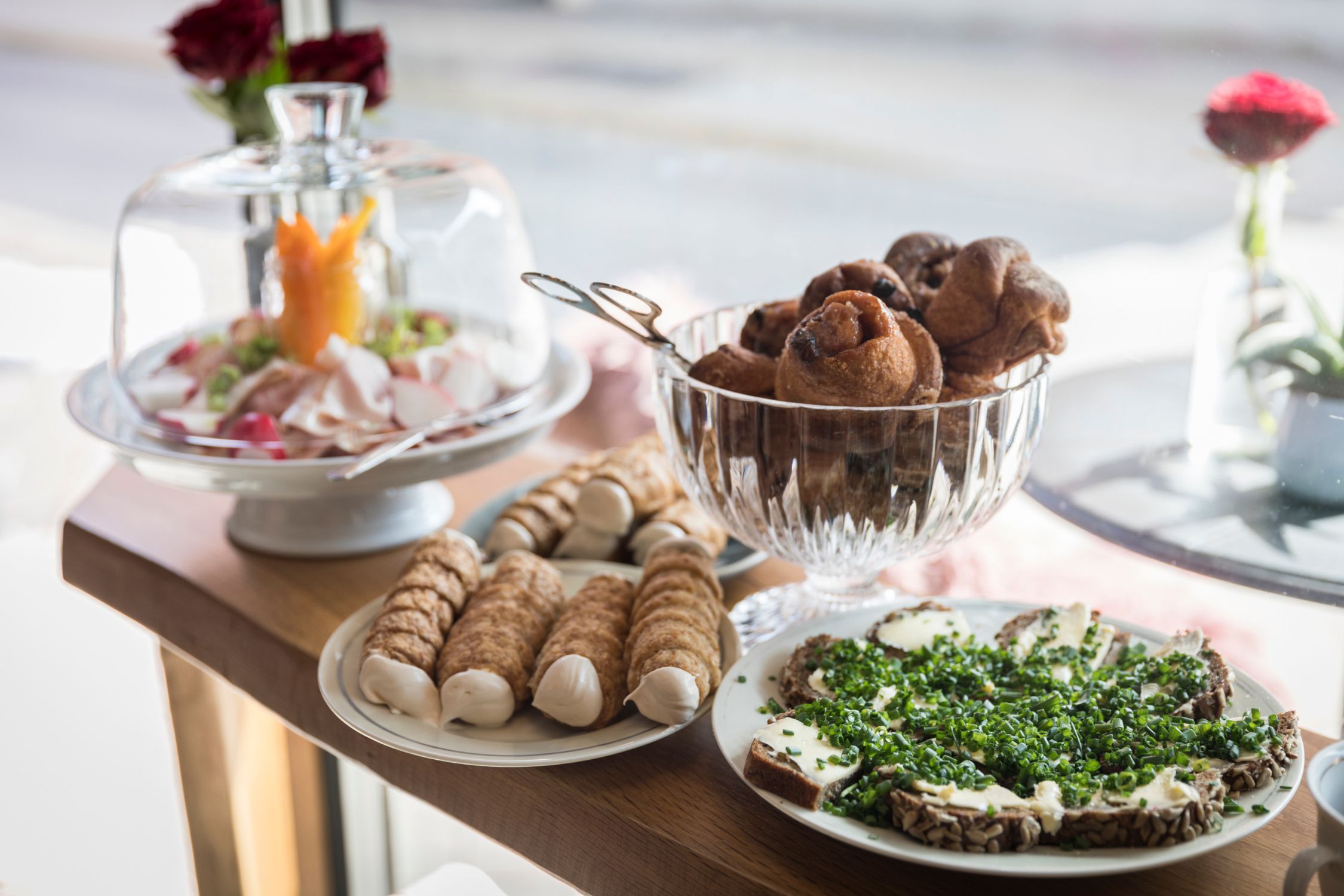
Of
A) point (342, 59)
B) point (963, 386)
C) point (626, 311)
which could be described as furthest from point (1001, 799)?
point (342, 59)

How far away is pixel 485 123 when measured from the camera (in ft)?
6.52

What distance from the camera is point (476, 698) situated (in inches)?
24.9

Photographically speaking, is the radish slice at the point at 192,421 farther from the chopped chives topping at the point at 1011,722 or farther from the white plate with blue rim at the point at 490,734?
the chopped chives topping at the point at 1011,722

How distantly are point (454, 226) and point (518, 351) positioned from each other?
14cm

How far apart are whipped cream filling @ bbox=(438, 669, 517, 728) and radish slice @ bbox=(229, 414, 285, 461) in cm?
35

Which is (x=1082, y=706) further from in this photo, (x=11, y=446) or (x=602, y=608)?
(x=11, y=446)

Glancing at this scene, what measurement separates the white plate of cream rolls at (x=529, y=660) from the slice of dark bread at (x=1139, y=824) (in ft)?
0.65

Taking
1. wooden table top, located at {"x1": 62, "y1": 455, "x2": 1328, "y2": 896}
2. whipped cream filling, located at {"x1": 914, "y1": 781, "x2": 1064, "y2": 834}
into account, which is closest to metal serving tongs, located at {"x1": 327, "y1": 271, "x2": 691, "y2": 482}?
wooden table top, located at {"x1": 62, "y1": 455, "x2": 1328, "y2": 896}

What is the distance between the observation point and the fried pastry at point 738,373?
2.26 ft

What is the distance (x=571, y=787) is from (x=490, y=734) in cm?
5

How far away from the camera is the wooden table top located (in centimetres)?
56

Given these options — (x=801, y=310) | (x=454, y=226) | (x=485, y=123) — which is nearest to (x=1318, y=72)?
(x=801, y=310)

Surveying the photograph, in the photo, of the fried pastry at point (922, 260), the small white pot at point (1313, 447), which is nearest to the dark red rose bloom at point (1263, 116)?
the small white pot at point (1313, 447)

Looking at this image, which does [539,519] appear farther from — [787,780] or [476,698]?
[787,780]
